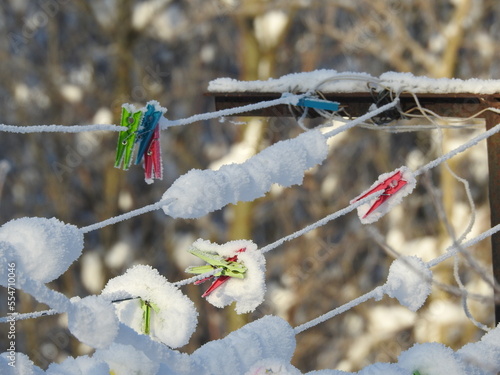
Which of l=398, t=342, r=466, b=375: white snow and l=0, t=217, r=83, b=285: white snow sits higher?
l=0, t=217, r=83, b=285: white snow

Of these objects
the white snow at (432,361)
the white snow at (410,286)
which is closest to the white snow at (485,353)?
the white snow at (432,361)

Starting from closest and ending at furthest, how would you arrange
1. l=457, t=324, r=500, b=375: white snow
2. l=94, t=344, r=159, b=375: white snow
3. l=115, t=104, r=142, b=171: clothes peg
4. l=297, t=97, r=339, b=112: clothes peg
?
l=94, t=344, r=159, b=375: white snow
l=457, t=324, r=500, b=375: white snow
l=115, t=104, r=142, b=171: clothes peg
l=297, t=97, r=339, b=112: clothes peg

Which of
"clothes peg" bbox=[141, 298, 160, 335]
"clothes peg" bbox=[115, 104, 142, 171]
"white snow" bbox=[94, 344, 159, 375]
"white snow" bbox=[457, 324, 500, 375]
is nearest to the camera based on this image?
"white snow" bbox=[94, 344, 159, 375]

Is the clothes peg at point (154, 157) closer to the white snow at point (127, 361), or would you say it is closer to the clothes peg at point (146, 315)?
the clothes peg at point (146, 315)

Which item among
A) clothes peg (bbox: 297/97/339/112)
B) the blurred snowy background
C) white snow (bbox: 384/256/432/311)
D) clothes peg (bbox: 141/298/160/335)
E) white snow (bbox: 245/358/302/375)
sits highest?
the blurred snowy background

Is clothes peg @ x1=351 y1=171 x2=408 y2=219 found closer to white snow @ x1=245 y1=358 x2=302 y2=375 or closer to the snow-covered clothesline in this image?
the snow-covered clothesline

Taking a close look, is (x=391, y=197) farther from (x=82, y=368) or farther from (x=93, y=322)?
(x=93, y=322)

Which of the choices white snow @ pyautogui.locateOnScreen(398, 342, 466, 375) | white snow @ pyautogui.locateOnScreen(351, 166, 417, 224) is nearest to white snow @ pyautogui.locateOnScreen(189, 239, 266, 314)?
white snow @ pyautogui.locateOnScreen(398, 342, 466, 375)

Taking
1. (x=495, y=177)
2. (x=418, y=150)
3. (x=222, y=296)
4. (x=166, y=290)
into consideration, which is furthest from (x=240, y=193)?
(x=418, y=150)
